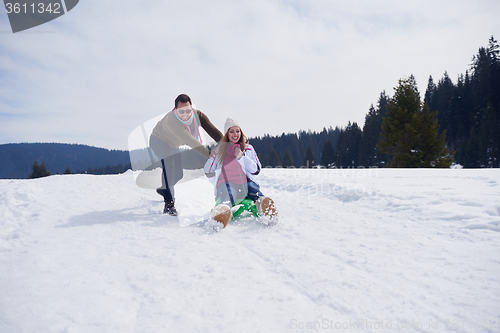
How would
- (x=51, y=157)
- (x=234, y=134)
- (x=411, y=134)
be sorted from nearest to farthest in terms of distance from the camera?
(x=234, y=134), (x=411, y=134), (x=51, y=157)

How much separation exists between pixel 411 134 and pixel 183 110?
18.2 m

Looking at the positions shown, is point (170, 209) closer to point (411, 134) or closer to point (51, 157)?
point (411, 134)

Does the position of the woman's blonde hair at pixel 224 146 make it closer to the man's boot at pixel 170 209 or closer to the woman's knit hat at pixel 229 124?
the woman's knit hat at pixel 229 124

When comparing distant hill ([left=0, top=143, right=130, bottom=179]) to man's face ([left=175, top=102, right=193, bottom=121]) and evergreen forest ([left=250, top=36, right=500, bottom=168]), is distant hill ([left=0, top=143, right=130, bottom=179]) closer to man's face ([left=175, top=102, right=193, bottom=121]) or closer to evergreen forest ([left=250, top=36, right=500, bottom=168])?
evergreen forest ([left=250, top=36, right=500, bottom=168])

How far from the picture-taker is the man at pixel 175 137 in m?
4.14

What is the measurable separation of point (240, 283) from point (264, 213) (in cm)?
149

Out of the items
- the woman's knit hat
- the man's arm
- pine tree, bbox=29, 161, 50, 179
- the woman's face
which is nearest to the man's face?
the man's arm

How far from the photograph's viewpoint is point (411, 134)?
57.9ft

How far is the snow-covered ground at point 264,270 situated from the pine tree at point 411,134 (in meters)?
15.9

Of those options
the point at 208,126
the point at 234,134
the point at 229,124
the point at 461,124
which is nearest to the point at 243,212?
the point at 234,134

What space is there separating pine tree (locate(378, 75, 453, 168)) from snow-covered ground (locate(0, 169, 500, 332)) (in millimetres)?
15851

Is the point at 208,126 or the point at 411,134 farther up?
the point at 411,134

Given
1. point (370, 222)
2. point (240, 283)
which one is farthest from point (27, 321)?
point (370, 222)

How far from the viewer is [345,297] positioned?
1617 millimetres
